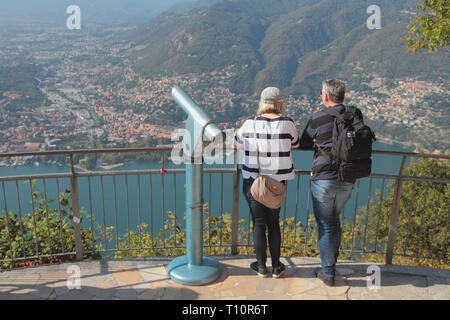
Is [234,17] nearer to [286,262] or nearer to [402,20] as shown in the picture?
[402,20]

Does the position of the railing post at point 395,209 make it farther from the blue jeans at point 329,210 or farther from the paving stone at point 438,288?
the blue jeans at point 329,210

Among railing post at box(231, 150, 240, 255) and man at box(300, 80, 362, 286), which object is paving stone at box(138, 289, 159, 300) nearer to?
railing post at box(231, 150, 240, 255)

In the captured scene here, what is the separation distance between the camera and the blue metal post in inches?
107

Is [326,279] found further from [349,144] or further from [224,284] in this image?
[349,144]

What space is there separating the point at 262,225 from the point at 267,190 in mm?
401

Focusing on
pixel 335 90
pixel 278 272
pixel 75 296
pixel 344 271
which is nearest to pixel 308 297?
pixel 278 272

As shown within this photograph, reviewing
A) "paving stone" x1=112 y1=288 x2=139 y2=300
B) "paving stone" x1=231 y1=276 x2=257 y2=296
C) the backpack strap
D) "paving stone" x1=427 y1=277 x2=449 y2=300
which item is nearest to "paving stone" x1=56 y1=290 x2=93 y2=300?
"paving stone" x1=112 y1=288 x2=139 y2=300

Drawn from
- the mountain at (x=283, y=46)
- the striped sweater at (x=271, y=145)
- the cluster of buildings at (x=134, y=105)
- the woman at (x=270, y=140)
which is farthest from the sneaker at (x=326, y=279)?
the mountain at (x=283, y=46)

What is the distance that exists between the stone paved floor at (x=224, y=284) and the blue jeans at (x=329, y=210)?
29 cm

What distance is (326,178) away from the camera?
8.98 feet

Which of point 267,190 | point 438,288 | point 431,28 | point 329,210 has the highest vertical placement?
point 431,28

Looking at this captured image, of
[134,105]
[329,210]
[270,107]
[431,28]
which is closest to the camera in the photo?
[270,107]

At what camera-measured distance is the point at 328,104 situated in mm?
2732

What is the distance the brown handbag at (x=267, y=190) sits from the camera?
269cm
